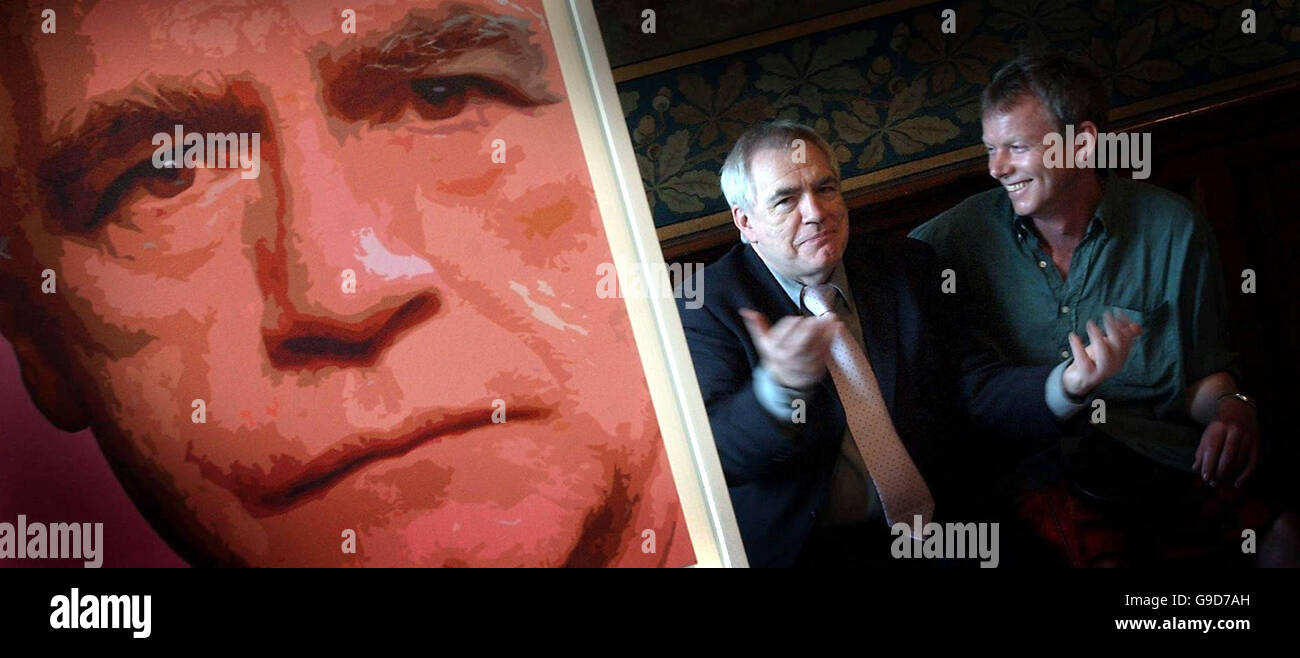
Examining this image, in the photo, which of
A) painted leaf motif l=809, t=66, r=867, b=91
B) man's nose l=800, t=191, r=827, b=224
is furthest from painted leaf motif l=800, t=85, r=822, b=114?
man's nose l=800, t=191, r=827, b=224

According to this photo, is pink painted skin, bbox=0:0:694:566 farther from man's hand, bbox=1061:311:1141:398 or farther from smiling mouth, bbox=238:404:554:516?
man's hand, bbox=1061:311:1141:398

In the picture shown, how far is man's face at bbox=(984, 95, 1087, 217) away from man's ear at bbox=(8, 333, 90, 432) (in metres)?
1.24

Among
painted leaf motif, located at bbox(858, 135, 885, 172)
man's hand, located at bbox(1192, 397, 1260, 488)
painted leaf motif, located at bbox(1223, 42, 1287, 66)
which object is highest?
painted leaf motif, located at bbox(1223, 42, 1287, 66)

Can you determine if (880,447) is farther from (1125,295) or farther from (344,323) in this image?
(344,323)

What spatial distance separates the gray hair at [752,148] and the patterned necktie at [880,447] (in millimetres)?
238

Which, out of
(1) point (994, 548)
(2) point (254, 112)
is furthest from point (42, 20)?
(1) point (994, 548)

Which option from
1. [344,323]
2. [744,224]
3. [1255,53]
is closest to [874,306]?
[744,224]

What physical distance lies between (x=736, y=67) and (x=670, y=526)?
2.04ft

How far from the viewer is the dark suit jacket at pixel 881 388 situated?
1412 millimetres

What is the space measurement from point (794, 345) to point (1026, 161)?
0.38 meters

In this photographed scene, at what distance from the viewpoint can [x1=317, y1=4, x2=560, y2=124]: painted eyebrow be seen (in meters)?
1.51

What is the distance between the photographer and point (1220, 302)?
1411 mm

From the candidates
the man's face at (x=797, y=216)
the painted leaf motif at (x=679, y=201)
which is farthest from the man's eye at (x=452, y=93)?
the man's face at (x=797, y=216)

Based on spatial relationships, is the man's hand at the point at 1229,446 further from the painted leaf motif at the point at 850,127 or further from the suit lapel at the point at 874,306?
the painted leaf motif at the point at 850,127
